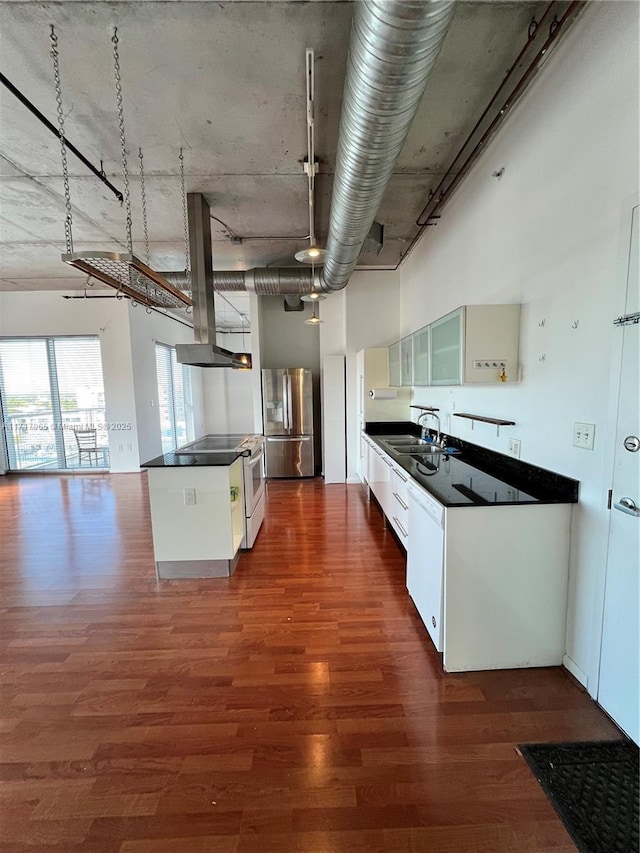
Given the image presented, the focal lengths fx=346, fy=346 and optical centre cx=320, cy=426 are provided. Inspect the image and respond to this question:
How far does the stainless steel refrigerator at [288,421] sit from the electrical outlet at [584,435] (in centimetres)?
425

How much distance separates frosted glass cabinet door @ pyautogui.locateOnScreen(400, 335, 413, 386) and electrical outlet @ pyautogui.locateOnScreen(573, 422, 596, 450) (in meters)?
1.90

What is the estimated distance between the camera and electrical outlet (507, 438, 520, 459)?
7.19ft

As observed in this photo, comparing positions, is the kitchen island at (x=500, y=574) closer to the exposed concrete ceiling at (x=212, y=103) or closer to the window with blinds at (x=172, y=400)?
the exposed concrete ceiling at (x=212, y=103)

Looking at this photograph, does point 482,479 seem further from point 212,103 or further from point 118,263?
point 212,103

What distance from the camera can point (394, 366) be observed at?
172 inches

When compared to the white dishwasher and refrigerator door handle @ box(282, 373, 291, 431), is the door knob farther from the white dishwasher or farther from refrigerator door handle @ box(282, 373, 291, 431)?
refrigerator door handle @ box(282, 373, 291, 431)

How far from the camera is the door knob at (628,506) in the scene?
1387 millimetres

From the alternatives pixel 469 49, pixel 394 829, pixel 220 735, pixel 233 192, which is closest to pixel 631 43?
pixel 469 49

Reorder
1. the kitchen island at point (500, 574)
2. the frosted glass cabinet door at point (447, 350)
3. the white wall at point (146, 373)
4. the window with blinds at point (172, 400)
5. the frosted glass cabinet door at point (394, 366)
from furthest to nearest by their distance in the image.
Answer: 1. the window with blinds at point (172, 400)
2. the white wall at point (146, 373)
3. the frosted glass cabinet door at point (394, 366)
4. the frosted glass cabinet door at point (447, 350)
5. the kitchen island at point (500, 574)

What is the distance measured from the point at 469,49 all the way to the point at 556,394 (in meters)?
1.84

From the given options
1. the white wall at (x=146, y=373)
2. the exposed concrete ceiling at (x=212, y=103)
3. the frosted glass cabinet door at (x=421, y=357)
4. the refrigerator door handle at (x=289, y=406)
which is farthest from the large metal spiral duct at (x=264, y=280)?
the white wall at (x=146, y=373)

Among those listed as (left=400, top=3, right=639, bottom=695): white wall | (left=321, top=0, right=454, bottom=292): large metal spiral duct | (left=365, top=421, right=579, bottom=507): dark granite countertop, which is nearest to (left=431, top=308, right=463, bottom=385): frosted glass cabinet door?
(left=400, top=3, right=639, bottom=695): white wall

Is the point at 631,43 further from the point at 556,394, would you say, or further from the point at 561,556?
the point at 561,556

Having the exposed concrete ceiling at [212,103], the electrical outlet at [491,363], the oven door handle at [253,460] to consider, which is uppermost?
the exposed concrete ceiling at [212,103]
